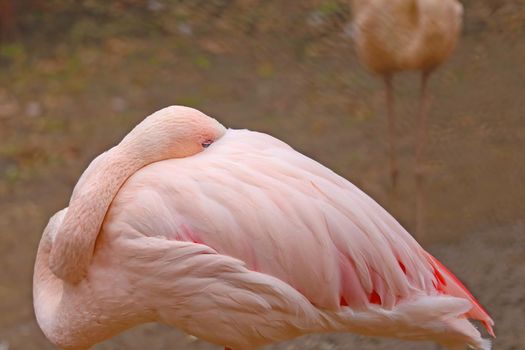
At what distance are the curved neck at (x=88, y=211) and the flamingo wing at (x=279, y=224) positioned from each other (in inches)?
1.1

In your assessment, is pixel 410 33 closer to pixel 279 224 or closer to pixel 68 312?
pixel 279 224

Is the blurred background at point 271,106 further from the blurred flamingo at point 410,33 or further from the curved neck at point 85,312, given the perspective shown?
the curved neck at point 85,312

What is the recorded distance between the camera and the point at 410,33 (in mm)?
3934

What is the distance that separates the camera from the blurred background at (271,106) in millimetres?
3689

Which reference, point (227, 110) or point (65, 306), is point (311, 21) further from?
point (65, 306)

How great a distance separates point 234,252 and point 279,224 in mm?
124

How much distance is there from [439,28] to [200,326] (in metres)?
1.95

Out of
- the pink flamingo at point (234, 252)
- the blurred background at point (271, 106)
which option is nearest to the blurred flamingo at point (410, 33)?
the blurred background at point (271, 106)

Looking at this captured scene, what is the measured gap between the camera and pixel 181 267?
2.33 m

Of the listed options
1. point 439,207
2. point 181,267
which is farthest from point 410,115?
point 181,267

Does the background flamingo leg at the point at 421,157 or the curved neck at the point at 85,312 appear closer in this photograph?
the curved neck at the point at 85,312

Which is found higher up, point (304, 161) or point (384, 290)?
point (304, 161)

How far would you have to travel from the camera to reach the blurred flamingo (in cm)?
391

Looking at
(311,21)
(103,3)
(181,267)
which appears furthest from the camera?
(103,3)
